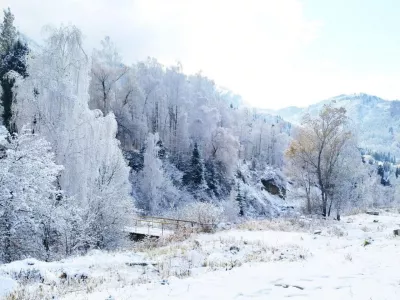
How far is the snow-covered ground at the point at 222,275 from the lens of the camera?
268 inches

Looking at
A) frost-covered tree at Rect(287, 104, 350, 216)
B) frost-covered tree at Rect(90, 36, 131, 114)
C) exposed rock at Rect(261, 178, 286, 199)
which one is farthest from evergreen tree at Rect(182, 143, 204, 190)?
frost-covered tree at Rect(287, 104, 350, 216)

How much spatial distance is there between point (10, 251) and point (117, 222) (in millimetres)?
6725

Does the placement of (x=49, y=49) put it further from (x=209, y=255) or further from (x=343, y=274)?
(x=343, y=274)

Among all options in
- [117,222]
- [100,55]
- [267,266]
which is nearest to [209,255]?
[267,266]

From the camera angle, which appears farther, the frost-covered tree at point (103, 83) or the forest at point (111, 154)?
the frost-covered tree at point (103, 83)

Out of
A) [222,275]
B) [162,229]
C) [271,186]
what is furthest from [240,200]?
[222,275]

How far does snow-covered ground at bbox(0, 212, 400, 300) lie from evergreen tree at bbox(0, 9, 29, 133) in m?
23.4

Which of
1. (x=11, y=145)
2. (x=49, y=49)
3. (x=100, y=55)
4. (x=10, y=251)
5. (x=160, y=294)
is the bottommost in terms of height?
(x=10, y=251)

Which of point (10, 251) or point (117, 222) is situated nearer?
point (10, 251)

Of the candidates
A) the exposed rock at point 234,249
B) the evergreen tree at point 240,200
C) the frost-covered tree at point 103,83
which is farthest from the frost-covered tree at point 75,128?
the evergreen tree at point 240,200

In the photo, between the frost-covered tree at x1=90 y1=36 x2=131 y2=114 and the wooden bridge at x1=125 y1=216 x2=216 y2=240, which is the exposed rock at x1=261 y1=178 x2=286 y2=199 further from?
the wooden bridge at x1=125 y1=216 x2=216 y2=240

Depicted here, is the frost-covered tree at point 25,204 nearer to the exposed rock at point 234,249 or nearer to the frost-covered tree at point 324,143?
the exposed rock at point 234,249

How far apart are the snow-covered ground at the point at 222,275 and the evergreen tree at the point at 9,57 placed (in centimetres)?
2345

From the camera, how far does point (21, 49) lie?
39.3 meters
